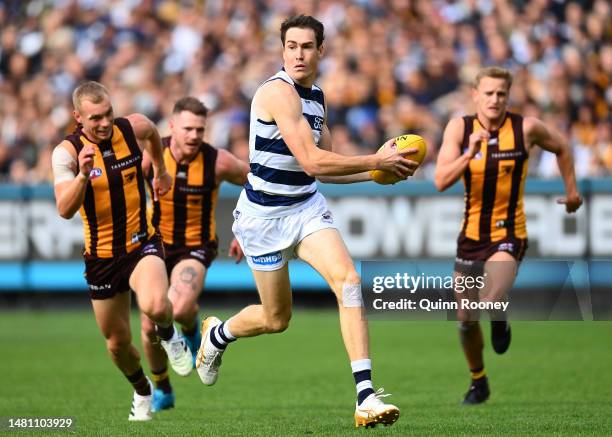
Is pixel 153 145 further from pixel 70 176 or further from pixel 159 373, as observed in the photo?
pixel 159 373

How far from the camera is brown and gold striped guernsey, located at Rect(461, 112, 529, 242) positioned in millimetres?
9117

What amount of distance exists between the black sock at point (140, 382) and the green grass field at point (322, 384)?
0.74ft

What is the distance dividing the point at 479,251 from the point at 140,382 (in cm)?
279

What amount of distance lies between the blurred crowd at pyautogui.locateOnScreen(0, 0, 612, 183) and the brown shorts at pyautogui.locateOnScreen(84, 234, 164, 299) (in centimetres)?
846

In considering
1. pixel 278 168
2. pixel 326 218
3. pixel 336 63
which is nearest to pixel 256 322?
pixel 326 218

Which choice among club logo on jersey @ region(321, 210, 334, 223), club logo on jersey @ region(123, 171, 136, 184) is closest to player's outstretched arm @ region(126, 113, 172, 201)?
club logo on jersey @ region(123, 171, 136, 184)

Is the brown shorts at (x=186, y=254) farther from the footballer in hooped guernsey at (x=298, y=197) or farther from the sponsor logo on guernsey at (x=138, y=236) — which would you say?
the footballer in hooped guernsey at (x=298, y=197)

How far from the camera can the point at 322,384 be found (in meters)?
10.4

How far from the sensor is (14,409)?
341 inches

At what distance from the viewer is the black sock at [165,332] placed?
8383mm

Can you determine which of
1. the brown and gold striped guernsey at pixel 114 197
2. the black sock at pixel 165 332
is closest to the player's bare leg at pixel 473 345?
the black sock at pixel 165 332

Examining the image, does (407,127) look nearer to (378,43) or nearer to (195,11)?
(378,43)

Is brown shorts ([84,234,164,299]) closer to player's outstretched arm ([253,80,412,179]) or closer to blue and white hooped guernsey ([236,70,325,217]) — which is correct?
blue and white hooped guernsey ([236,70,325,217])

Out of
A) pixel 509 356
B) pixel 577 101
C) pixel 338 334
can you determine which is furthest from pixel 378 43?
pixel 509 356
